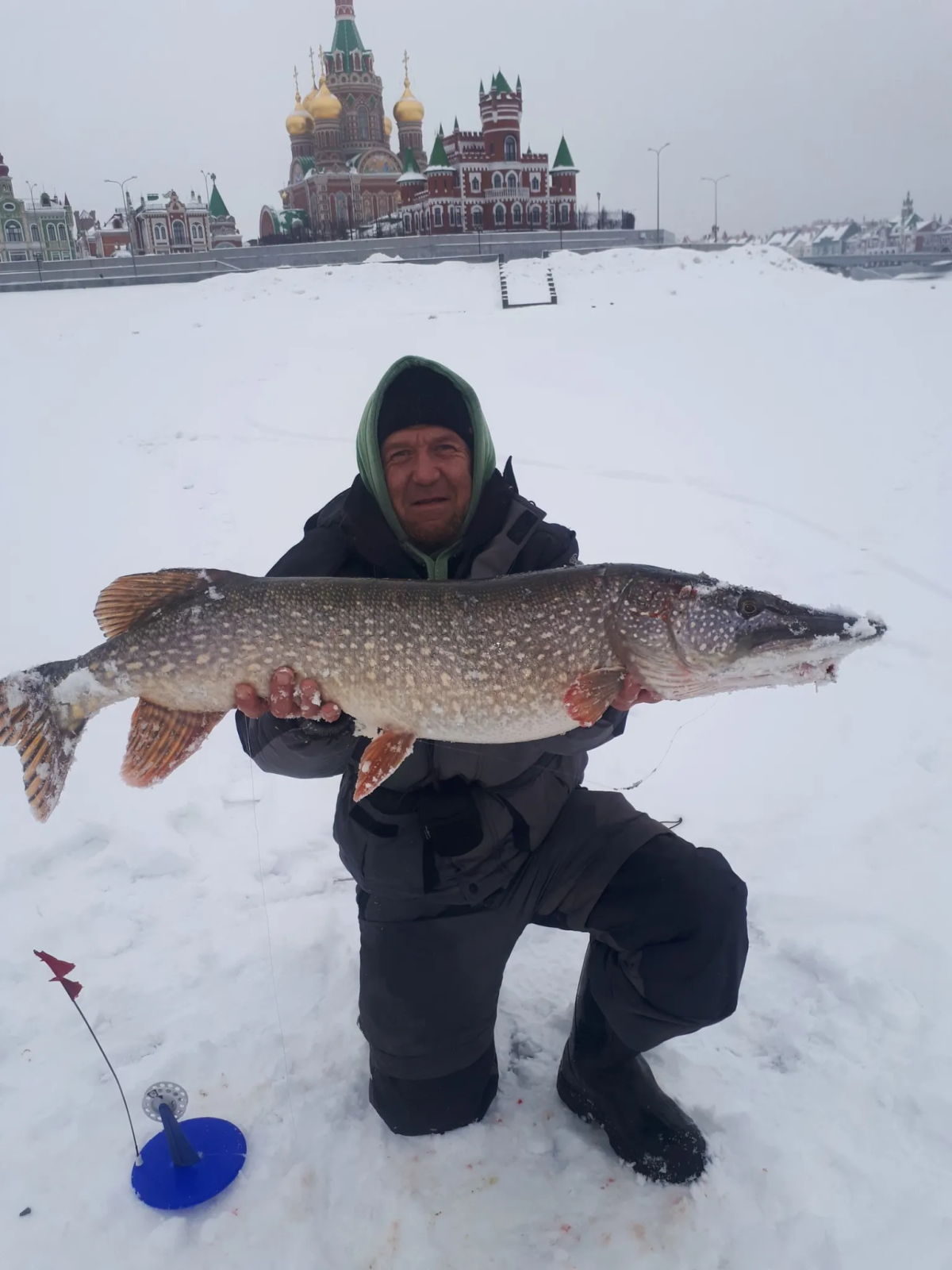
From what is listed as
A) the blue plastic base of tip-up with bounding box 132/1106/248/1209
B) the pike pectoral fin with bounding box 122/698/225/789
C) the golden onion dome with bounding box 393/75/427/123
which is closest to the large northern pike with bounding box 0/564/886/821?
the pike pectoral fin with bounding box 122/698/225/789

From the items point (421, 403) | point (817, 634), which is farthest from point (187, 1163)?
point (421, 403)

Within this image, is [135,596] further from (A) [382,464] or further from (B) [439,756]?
(B) [439,756]

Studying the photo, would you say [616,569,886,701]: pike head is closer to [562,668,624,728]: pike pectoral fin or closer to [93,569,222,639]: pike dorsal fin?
[562,668,624,728]: pike pectoral fin

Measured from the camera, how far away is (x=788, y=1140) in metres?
2.11

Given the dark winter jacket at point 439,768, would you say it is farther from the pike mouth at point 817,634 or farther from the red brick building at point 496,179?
the red brick building at point 496,179

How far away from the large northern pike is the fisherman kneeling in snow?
125 mm

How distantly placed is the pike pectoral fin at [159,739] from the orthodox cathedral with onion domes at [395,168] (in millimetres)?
35040

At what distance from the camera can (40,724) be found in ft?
7.16

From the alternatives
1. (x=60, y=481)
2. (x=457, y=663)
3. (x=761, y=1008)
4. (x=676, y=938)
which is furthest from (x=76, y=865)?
(x=60, y=481)

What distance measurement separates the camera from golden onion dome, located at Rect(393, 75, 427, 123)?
42.3 metres

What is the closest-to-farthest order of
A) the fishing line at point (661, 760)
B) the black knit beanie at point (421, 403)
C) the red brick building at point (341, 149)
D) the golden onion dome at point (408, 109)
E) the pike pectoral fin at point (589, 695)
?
the pike pectoral fin at point (589, 695) < the black knit beanie at point (421, 403) < the fishing line at point (661, 760) < the red brick building at point (341, 149) < the golden onion dome at point (408, 109)

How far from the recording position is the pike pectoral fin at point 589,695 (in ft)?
7.11

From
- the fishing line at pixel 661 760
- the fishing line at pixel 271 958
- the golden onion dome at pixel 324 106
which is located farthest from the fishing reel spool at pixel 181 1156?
the golden onion dome at pixel 324 106

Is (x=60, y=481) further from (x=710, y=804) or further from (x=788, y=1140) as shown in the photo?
(x=788, y=1140)
